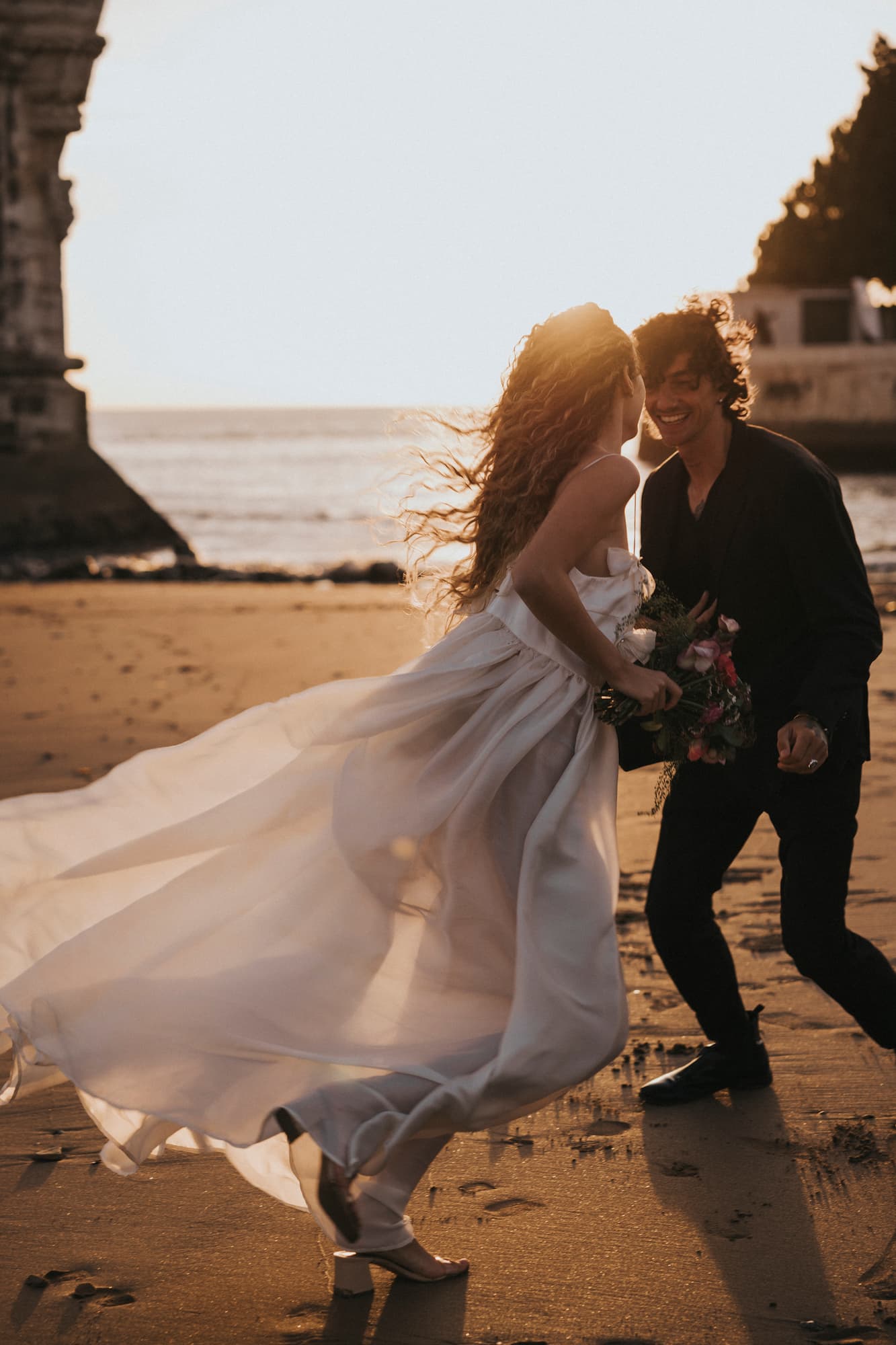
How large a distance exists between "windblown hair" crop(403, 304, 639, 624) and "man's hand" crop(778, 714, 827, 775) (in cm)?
77

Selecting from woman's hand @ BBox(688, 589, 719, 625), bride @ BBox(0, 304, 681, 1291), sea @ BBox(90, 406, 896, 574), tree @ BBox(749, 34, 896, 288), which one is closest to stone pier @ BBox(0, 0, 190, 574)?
sea @ BBox(90, 406, 896, 574)

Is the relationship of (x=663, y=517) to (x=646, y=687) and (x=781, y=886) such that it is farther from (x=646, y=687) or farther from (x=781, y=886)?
(x=781, y=886)

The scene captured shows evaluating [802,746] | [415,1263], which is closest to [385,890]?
[415,1263]

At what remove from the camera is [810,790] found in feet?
11.5

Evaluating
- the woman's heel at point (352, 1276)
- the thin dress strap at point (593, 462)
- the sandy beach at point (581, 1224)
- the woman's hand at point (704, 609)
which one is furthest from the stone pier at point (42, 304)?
the woman's heel at point (352, 1276)

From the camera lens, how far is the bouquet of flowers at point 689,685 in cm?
317

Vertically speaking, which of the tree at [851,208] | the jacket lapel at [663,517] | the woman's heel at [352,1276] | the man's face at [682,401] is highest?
the tree at [851,208]

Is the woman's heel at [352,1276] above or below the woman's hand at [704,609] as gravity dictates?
below

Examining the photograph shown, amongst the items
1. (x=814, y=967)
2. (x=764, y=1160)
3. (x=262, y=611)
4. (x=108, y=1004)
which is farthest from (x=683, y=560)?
(x=262, y=611)

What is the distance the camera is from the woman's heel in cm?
298

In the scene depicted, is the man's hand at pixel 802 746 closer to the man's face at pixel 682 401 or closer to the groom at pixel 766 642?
the groom at pixel 766 642

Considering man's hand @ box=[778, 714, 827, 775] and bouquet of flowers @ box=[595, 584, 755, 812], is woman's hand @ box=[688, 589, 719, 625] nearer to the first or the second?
bouquet of flowers @ box=[595, 584, 755, 812]

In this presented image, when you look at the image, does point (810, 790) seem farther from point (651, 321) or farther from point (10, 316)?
point (10, 316)

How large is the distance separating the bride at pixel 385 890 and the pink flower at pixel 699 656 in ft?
0.30
